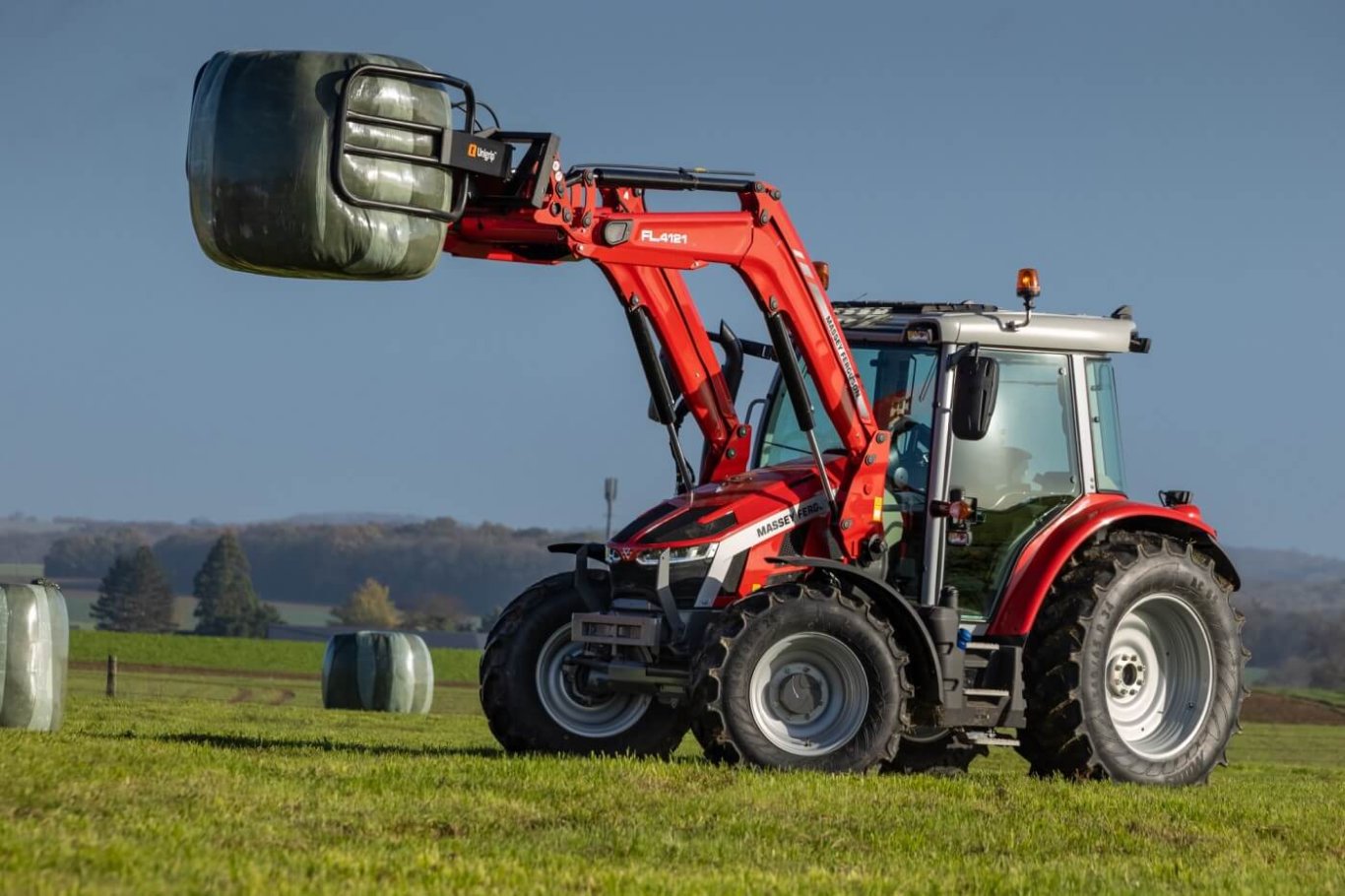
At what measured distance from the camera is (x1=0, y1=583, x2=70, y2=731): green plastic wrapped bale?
51.0 feet

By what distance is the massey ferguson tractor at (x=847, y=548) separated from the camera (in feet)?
36.2

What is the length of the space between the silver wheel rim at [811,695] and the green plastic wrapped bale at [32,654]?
6.97 metres

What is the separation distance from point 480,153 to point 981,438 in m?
3.63

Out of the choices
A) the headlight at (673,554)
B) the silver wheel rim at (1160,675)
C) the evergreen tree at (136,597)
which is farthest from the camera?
the evergreen tree at (136,597)

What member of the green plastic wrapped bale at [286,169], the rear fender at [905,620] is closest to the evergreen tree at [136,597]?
the rear fender at [905,620]

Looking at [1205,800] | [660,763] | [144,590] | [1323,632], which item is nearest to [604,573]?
[660,763]

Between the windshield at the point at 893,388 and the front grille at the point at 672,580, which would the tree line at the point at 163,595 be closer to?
the windshield at the point at 893,388

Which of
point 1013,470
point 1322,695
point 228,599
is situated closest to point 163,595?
point 228,599

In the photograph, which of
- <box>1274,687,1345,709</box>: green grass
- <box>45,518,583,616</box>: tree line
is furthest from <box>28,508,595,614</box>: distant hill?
<box>1274,687,1345,709</box>: green grass

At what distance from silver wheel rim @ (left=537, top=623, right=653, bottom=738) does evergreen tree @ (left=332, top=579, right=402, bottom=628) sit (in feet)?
394

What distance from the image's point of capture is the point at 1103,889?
301 inches

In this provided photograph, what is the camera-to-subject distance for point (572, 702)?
1216cm

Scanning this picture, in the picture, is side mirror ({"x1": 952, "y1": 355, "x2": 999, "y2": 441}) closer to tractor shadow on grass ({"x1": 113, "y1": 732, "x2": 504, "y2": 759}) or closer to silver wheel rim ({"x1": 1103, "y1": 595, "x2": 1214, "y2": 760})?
silver wheel rim ({"x1": 1103, "y1": 595, "x2": 1214, "y2": 760})

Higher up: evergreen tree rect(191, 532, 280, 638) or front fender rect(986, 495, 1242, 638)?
front fender rect(986, 495, 1242, 638)
